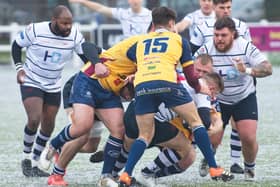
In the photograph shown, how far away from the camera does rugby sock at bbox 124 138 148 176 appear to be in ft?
24.0

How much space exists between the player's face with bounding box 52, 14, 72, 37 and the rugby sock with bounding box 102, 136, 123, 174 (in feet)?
4.45

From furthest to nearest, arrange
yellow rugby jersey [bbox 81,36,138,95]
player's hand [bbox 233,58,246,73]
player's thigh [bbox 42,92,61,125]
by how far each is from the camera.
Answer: player's thigh [bbox 42,92,61,125], player's hand [bbox 233,58,246,73], yellow rugby jersey [bbox 81,36,138,95]

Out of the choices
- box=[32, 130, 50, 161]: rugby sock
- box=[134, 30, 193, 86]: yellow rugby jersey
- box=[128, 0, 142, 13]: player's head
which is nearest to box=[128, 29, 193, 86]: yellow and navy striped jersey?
box=[134, 30, 193, 86]: yellow rugby jersey

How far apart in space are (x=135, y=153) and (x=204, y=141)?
0.53 meters

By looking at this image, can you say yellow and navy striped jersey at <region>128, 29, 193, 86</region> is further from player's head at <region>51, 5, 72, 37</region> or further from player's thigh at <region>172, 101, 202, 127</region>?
player's head at <region>51, 5, 72, 37</region>

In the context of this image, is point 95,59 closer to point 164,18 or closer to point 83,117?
point 83,117

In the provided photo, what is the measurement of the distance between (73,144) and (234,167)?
1.63 m

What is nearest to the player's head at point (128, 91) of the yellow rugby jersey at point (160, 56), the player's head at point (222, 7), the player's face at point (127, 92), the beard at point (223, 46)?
the player's face at point (127, 92)

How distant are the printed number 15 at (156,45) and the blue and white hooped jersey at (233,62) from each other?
865mm

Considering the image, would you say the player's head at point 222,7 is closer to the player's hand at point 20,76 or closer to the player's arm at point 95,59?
the player's arm at point 95,59

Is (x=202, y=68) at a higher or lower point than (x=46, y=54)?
higher

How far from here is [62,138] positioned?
26.0ft

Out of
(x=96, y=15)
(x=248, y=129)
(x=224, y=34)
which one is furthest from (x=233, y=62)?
(x=96, y=15)

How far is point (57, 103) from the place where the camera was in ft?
29.2
